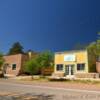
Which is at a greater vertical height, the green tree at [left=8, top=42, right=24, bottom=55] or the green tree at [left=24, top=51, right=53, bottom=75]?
the green tree at [left=8, top=42, right=24, bottom=55]

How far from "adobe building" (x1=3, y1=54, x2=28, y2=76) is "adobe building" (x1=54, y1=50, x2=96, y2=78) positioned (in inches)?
357

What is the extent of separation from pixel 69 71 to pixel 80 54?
4.31 meters

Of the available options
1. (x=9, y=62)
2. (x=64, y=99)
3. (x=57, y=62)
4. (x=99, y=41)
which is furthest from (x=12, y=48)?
(x=64, y=99)

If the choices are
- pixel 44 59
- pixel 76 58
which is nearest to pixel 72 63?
pixel 76 58

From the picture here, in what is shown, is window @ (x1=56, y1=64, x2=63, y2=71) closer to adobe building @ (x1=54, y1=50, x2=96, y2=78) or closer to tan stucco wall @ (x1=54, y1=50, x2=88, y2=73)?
adobe building @ (x1=54, y1=50, x2=96, y2=78)

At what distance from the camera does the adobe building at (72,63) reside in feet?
157

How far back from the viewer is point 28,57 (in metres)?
58.7

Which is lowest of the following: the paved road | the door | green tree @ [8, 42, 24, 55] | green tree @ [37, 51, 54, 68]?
the paved road

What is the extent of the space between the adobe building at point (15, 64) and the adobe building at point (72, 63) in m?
9.07

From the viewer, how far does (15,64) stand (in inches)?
2283

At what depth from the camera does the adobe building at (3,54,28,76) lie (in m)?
56.6

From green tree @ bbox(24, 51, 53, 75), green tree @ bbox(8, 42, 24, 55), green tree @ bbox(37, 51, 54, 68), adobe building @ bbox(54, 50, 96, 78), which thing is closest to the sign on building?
adobe building @ bbox(54, 50, 96, 78)

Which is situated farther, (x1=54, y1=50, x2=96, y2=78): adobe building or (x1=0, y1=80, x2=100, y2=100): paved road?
(x1=54, y1=50, x2=96, y2=78): adobe building

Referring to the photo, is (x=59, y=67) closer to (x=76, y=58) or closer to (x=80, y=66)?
(x=76, y=58)
